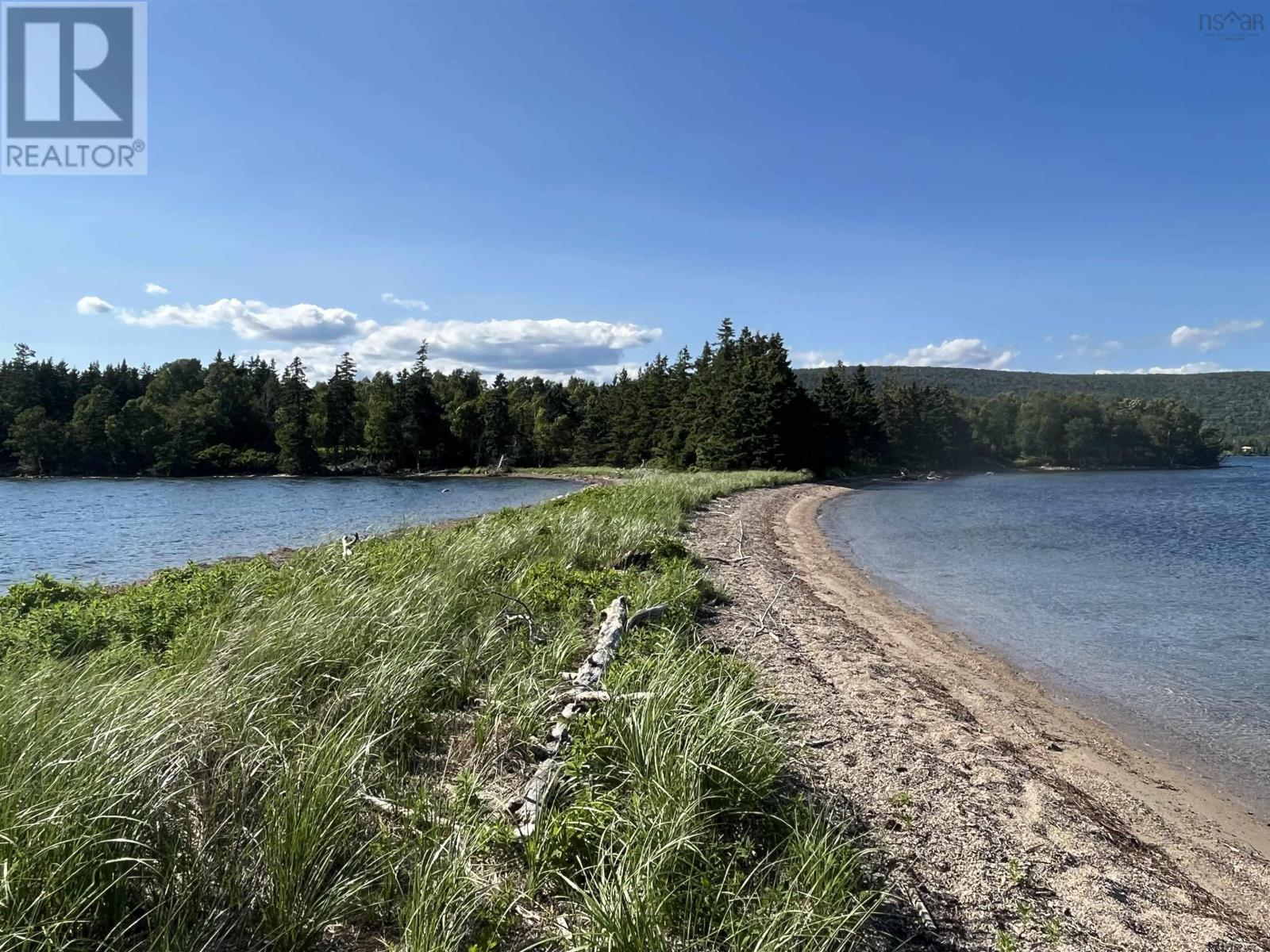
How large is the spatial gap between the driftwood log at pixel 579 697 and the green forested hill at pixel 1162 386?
531 feet

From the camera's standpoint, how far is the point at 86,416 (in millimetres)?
71062

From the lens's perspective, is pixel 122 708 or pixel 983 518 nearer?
pixel 122 708

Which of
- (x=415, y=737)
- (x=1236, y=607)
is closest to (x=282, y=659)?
(x=415, y=737)

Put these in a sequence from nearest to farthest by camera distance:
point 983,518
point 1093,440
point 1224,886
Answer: point 1224,886 → point 983,518 → point 1093,440

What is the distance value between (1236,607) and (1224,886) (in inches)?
437

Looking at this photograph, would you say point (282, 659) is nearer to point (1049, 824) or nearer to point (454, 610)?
point (454, 610)

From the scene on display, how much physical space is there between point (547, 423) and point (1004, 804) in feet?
268

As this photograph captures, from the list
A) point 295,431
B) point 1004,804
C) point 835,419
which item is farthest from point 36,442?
point 1004,804

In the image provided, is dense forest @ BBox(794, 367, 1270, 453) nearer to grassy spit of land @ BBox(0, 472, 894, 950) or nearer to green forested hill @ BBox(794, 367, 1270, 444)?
green forested hill @ BBox(794, 367, 1270, 444)

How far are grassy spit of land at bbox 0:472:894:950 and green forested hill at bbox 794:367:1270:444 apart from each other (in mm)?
164220

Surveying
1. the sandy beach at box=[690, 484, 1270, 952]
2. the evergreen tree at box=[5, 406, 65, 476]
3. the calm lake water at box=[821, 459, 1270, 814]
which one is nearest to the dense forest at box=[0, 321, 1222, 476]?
the evergreen tree at box=[5, 406, 65, 476]

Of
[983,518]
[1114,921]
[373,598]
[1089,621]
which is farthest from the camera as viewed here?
[983,518]

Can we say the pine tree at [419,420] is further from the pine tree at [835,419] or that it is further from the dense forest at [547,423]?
the pine tree at [835,419]

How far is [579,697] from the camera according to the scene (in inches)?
185
